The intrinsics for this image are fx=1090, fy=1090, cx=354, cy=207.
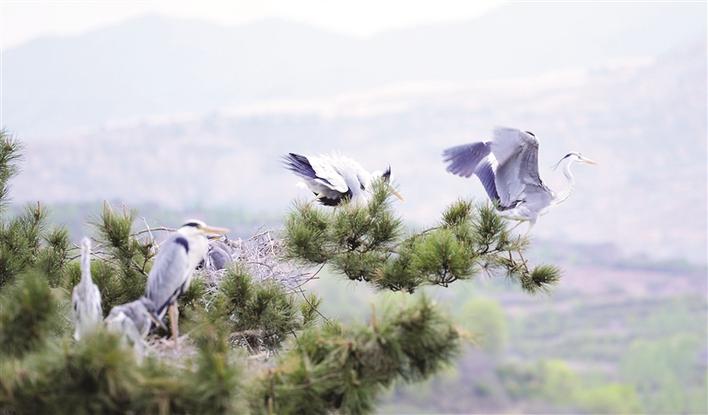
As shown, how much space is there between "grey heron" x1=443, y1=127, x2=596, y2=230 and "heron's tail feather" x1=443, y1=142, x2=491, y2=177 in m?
0.07

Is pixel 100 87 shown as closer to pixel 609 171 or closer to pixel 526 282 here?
pixel 609 171

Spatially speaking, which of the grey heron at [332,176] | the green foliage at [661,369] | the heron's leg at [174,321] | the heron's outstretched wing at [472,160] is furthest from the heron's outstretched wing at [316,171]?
the green foliage at [661,369]

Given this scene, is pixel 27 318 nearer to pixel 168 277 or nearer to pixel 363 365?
pixel 168 277

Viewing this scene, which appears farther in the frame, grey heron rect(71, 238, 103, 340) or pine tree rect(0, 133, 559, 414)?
grey heron rect(71, 238, 103, 340)

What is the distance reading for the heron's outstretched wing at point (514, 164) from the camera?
557 centimetres

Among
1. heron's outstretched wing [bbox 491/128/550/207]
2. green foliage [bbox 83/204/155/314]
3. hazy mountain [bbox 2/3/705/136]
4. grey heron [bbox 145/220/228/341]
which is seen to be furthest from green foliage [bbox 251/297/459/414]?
hazy mountain [bbox 2/3/705/136]

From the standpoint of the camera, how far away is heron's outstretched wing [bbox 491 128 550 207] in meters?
5.57

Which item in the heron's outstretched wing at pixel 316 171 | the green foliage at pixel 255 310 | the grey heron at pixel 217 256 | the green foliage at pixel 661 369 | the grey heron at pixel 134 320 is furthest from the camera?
the green foliage at pixel 661 369

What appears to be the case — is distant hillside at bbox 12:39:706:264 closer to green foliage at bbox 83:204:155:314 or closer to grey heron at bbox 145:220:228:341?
green foliage at bbox 83:204:155:314

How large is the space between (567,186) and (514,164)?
336 mm

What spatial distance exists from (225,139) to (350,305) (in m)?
48.7

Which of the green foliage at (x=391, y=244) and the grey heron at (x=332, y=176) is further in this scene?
the grey heron at (x=332, y=176)

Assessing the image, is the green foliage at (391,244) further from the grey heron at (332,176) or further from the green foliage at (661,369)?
the green foliage at (661,369)

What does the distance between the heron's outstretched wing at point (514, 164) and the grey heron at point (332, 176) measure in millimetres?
714
